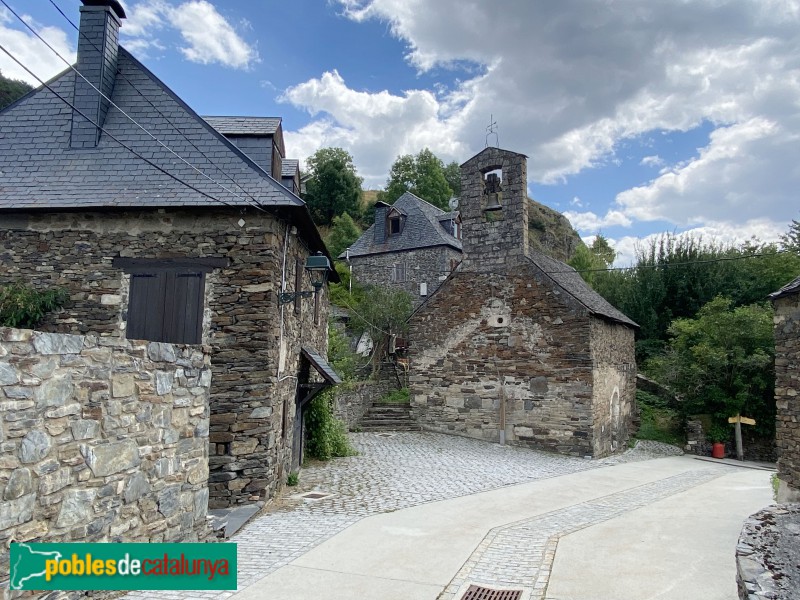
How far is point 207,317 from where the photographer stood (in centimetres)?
922

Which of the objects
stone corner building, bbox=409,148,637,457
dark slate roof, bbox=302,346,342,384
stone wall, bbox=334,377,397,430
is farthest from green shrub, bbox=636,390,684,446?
dark slate roof, bbox=302,346,342,384

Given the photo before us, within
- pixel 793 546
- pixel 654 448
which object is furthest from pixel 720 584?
pixel 654 448

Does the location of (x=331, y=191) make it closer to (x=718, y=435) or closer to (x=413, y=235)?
(x=413, y=235)

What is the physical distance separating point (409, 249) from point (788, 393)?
923 inches

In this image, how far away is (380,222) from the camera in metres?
33.9

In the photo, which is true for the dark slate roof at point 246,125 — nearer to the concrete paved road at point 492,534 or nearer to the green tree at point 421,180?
the concrete paved road at point 492,534

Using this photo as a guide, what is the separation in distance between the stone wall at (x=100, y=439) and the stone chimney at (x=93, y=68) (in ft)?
20.9

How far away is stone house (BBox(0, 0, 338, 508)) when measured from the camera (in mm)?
9094

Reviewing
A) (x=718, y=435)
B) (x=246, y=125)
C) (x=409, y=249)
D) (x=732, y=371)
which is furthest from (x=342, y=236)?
(x=246, y=125)

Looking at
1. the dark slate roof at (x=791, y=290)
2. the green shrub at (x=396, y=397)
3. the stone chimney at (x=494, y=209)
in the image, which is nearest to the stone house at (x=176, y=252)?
the dark slate roof at (x=791, y=290)

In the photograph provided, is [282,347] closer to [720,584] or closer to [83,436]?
[83,436]

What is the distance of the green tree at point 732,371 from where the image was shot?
63.8ft

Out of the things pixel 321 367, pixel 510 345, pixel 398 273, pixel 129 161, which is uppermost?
pixel 398 273

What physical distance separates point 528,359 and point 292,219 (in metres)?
9.67
